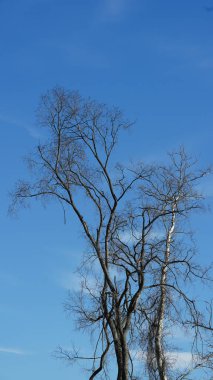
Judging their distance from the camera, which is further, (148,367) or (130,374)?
(148,367)

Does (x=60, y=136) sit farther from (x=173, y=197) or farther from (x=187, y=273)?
(x=187, y=273)

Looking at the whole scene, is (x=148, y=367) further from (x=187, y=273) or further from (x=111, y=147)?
(x=111, y=147)

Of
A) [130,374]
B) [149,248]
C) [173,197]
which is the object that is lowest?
[130,374]

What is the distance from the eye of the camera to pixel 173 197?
17531mm

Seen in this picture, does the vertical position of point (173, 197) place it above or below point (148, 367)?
above

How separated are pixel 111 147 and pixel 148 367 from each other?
5.14m

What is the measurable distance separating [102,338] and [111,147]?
4.07 metres

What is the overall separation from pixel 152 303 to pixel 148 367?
6.21 feet

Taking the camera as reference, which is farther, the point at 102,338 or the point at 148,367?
the point at 148,367

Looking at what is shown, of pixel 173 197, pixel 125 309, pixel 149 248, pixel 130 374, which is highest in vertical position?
pixel 173 197

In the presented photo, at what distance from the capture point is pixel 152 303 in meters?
17.0

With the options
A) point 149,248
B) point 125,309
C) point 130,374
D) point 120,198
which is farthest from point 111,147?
point 130,374

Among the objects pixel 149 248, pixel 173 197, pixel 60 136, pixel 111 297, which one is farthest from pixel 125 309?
pixel 60 136

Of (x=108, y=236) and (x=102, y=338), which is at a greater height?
(x=108, y=236)
